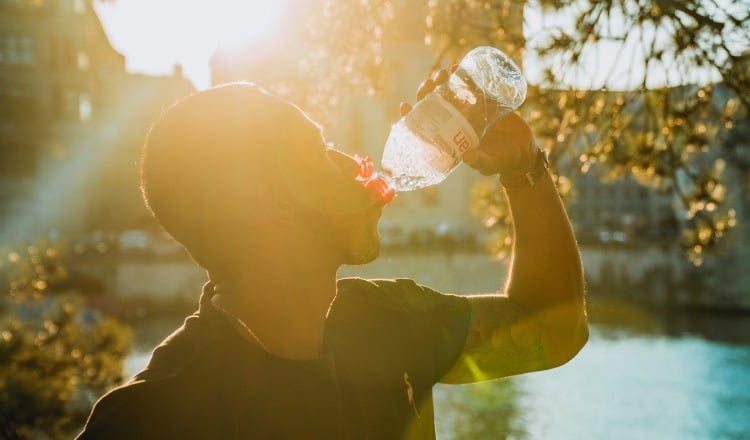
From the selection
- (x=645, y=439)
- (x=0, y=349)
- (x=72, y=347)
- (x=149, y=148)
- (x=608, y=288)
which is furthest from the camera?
(x=608, y=288)

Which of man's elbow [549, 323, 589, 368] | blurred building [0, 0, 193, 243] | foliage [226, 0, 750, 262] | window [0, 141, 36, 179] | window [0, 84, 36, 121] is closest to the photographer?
man's elbow [549, 323, 589, 368]

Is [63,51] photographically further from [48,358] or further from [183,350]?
[183,350]

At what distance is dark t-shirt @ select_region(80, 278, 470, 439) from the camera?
132 cm

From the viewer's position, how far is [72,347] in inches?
333

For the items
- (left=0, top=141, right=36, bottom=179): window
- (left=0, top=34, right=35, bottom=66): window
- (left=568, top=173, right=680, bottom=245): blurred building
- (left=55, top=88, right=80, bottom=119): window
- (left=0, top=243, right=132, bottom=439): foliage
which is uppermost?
(left=0, top=243, right=132, bottom=439): foliage

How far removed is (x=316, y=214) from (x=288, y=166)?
11 centimetres

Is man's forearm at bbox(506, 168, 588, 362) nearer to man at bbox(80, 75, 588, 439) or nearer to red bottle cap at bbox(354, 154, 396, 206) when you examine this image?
Result: man at bbox(80, 75, 588, 439)

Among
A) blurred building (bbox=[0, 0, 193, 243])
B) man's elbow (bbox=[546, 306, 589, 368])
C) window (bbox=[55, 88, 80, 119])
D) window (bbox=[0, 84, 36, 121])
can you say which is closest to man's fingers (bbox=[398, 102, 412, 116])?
man's elbow (bbox=[546, 306, 589, 368])

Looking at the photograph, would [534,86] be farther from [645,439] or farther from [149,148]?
[645,439]

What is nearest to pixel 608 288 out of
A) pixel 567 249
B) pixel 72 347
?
pixel 72 347

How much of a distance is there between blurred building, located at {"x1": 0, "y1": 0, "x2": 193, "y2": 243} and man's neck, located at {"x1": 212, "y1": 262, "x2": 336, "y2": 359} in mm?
36020

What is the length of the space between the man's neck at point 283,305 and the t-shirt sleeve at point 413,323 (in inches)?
5.0

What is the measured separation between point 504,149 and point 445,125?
0.20 meters

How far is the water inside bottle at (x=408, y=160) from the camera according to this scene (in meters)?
2.28
